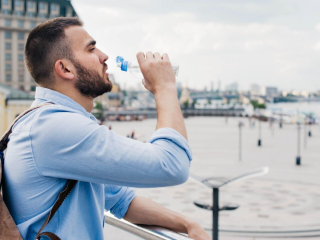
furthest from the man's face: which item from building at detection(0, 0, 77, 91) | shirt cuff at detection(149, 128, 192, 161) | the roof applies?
building at detection(0, 0, 77, 91)

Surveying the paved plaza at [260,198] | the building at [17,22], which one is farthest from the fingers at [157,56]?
the building at [17,22]

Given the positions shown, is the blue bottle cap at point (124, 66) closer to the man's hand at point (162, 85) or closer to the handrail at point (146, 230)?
the man's hand at point (162, 85)

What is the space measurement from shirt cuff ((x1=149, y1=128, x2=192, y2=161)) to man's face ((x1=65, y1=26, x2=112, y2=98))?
37cm

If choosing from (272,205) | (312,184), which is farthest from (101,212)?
(312,184)

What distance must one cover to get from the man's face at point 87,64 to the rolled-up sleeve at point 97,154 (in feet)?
0.81

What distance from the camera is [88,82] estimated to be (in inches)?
65.5

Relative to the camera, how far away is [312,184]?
18.6 metres

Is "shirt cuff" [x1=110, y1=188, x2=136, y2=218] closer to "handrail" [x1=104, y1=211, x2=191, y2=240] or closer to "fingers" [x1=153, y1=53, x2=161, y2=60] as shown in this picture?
"handrail" [x1=104, y1=211, x2=191, y2=240]

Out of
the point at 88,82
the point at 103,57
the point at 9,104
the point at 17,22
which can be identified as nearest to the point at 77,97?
the point at 88,82

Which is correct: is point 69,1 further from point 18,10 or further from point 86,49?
point 86,49

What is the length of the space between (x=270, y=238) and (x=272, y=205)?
354cm

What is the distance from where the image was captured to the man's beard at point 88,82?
1.65 metres

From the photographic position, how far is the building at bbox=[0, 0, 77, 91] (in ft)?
266

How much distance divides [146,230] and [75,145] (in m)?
0.73
